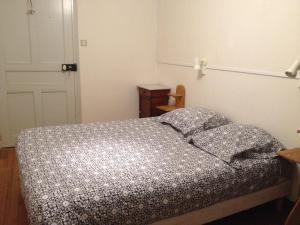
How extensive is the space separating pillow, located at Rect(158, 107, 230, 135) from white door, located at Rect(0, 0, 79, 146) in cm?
155

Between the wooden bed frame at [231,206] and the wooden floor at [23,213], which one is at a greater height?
the wooden bed frame at [231,206]

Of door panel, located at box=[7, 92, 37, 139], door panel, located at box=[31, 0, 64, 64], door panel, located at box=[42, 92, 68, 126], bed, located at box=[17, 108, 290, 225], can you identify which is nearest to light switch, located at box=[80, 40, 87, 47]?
door panel, located at box=[31, 0, 64, 64]

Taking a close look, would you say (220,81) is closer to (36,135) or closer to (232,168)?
(232,168)

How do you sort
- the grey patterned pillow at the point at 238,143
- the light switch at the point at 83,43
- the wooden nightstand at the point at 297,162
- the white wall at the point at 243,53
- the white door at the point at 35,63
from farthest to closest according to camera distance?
the light switch at the point at 83,43
the white door at the point at 35,63
the white wall at the point at 243,53
the grey patterned pillow at the point at 238,143
the wooden nightstand at the point at 297,162

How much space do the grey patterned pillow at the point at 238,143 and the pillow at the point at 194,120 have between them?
20cm

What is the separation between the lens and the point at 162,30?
3830 mm

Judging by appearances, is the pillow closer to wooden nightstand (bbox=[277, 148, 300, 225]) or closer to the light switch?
wooden nightstand (bbox=[277, 148, 300, 225])

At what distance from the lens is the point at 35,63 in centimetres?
342

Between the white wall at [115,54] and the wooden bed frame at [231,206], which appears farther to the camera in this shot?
the white wall at [115,54]

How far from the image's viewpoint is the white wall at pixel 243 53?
2.19m

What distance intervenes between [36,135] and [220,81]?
1.82 meters

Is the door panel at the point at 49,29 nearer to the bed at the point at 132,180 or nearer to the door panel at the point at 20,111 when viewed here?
the door panel at the point at 20,111

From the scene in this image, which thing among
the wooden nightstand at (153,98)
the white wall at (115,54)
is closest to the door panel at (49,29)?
the white wall at (115,54)

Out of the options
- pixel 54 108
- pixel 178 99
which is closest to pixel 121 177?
pixel 178 99
